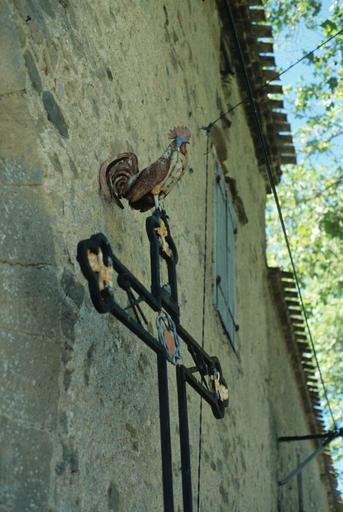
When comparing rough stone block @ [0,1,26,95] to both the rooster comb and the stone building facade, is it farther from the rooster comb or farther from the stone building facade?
the rooster comb

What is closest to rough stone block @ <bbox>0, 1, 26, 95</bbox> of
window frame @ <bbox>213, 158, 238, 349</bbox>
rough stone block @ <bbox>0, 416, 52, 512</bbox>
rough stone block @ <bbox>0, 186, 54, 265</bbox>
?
rough stone block @ <bbox>0, 186, 54, 265</bbox>

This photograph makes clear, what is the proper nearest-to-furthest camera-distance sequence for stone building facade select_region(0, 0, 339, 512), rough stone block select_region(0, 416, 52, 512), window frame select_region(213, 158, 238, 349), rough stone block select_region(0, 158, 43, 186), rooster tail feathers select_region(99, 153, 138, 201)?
1. rough stone block select_region(0, 416, 52, 512)
2. stone building facade select_region(0, 0, 339, 512)
3. rough stone block select_region(0, 158, 43, 186)
4. rooster tail feathers select_region(99, 153, 138, 201)
5. window frame select_region(213, 158, 238, 349)

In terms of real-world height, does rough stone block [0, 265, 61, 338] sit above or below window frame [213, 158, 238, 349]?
A: below

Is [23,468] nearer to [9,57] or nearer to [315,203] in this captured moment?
[9,57]

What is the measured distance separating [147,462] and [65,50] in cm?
179

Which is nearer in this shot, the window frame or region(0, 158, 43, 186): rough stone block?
region(0, 158, 43, 186): rough stone block

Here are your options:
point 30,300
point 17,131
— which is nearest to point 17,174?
point 17,131

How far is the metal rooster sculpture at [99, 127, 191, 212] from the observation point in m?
4.07

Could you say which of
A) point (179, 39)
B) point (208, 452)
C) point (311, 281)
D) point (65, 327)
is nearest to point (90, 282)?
point (65, 327)

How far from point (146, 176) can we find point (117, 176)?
0.70 feet

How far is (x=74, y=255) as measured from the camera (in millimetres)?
3725

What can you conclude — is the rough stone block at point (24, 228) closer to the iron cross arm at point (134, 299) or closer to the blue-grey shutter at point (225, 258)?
the iron cross arm at point (134, 299)

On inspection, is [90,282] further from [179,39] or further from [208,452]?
[179,39]

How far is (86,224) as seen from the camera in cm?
395
